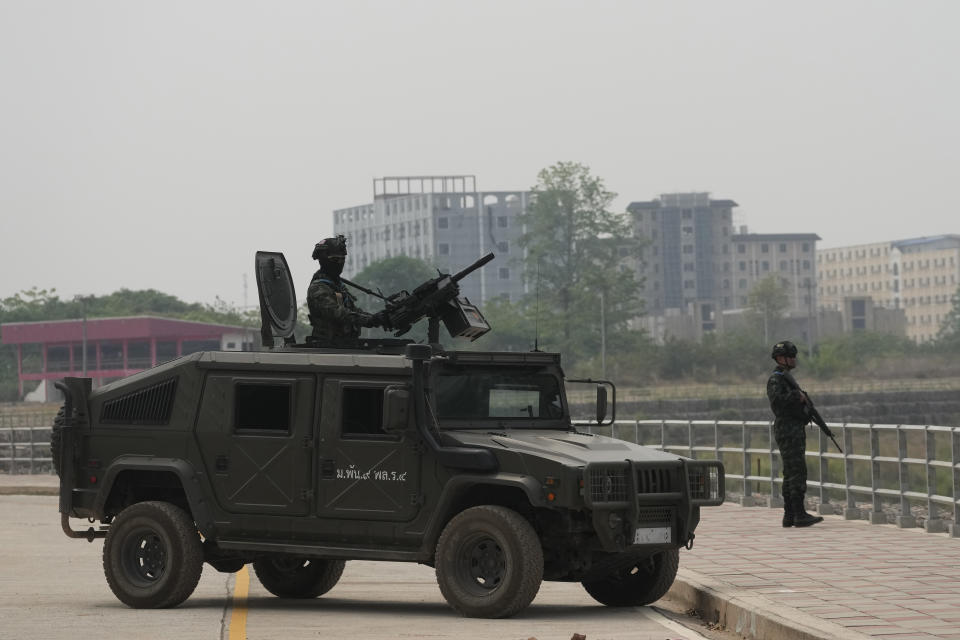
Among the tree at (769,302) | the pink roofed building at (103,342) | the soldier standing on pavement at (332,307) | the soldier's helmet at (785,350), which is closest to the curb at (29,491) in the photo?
the soldier's helmet at (785,350)

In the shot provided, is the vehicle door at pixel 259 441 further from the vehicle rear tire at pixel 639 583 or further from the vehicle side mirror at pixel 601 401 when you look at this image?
the vehicle rear tire at pixel 639 583

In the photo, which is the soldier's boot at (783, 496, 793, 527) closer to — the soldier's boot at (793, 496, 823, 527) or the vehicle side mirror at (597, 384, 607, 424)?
the soldier's boot at (793, 496, 823, 527)

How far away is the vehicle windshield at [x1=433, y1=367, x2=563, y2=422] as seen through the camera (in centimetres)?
1277

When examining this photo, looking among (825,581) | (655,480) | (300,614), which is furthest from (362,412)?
(825,581)

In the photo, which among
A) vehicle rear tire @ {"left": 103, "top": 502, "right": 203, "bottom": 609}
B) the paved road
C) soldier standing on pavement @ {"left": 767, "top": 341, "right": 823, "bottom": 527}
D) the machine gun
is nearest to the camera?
the paved road

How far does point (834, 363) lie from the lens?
142125 millimetres

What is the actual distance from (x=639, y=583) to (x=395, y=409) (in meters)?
2.64

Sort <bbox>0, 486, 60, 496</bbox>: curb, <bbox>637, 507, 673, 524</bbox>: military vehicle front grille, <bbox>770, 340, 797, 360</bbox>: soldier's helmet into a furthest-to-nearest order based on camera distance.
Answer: <bbox>0, 486, 60, 496</bbox>: curb
<bbox>770, 340, 797, 360</bbox>: soldier's helmet
<bbox>637, 507, 673, 524</bbox>: military vehicle front grille

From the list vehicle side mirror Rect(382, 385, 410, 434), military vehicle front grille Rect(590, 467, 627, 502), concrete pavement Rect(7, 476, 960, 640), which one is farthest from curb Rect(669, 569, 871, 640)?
vehicle side mirror Rect(382, 385, 410, 434)

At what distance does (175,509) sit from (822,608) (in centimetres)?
512

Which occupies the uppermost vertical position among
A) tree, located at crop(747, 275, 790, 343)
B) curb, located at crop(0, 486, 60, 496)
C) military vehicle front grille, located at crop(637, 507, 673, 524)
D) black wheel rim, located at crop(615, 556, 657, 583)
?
tree, located at crop(747, 275, 790, 343)

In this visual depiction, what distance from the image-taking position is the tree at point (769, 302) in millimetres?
192375

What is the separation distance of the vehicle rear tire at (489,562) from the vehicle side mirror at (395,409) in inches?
31.8

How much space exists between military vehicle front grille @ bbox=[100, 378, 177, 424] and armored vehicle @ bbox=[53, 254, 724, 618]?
1cm
